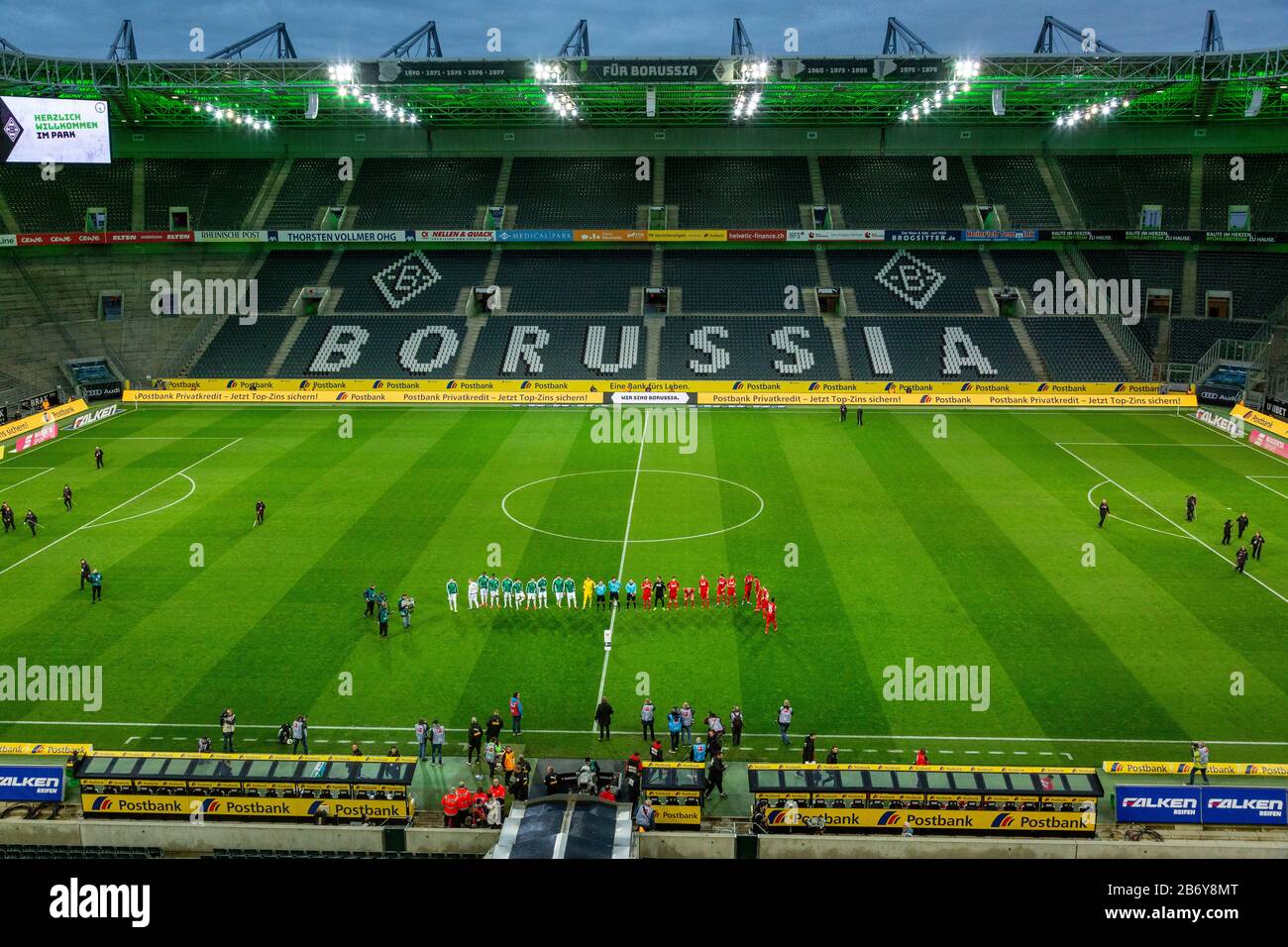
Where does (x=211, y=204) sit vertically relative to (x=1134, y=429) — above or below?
above

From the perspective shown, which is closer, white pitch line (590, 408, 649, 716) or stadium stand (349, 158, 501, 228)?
white pitch line (590, 408, 649, 716)

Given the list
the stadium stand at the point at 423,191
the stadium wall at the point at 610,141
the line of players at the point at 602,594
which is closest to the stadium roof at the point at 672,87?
the stadium wall at the point at 610,141

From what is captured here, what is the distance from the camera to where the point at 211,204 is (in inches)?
2906

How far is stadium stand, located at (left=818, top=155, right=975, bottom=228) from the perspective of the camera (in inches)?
2847

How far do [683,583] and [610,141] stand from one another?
56031 millimetres

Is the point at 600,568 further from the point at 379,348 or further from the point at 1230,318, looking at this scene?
the point at 1230,318

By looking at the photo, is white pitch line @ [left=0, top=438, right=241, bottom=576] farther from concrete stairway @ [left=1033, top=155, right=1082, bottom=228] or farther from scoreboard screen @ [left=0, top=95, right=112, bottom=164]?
concrete stairway @ [left=1033, top=155, right=1082, bottom=228]

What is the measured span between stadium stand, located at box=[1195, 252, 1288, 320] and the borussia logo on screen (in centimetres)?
5429

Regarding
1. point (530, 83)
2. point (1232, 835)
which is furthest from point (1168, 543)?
point (530, 83)

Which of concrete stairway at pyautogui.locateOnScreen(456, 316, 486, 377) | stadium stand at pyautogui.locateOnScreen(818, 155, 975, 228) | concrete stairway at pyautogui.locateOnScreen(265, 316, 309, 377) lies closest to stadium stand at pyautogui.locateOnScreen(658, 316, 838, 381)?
stadium stand at pyautogui.locateOnScreen(818, 155, 975, 228)

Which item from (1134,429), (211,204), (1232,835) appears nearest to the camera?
(1232,835)

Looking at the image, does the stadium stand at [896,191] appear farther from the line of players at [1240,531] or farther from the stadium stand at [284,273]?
the line of players at [1240,531]

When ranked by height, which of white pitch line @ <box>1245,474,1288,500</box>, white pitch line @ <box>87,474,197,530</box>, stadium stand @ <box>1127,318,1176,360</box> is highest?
stadium stand @ <box>1127,318,1176,360</box>
